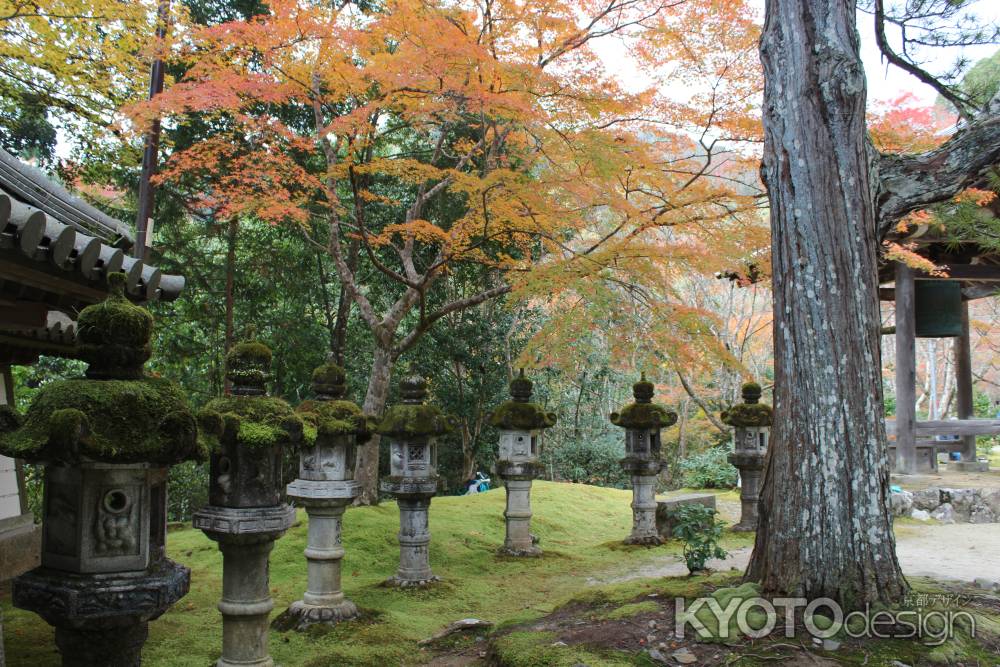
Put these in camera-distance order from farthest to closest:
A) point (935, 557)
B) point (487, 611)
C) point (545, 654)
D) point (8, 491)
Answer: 1. point (935, 557)
2. point (8, 491)
3. point (487, 611)
4. point (545, 654)

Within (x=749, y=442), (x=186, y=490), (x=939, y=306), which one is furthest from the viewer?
(x=186, y=490)

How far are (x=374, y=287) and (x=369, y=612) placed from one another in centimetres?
928

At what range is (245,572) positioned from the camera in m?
4.71

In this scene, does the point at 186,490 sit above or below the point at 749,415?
below

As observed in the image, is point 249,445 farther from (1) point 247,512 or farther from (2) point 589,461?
(2) point 589,461

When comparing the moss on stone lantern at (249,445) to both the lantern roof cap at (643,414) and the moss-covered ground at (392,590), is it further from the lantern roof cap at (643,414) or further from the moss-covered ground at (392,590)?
the lantern roof cap at (643,414)

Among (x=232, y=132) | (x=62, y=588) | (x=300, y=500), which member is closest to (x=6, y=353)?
(x=300, y=500)

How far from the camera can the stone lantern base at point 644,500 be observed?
9891 mm

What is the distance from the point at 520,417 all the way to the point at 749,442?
343 centimetres

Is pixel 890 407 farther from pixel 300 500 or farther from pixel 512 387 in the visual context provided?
pixel 300 500

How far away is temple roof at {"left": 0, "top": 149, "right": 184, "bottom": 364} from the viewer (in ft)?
11.0

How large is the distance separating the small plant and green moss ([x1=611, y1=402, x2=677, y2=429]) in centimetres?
310

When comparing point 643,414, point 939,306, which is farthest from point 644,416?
point 939,306

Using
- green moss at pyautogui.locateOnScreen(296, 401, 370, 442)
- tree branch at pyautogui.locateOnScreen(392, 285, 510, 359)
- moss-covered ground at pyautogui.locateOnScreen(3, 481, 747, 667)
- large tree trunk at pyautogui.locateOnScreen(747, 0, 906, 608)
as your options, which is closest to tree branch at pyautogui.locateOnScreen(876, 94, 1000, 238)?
large tree trunk at pyautogui.locateOnScreen(747, 0, 906, 608)
